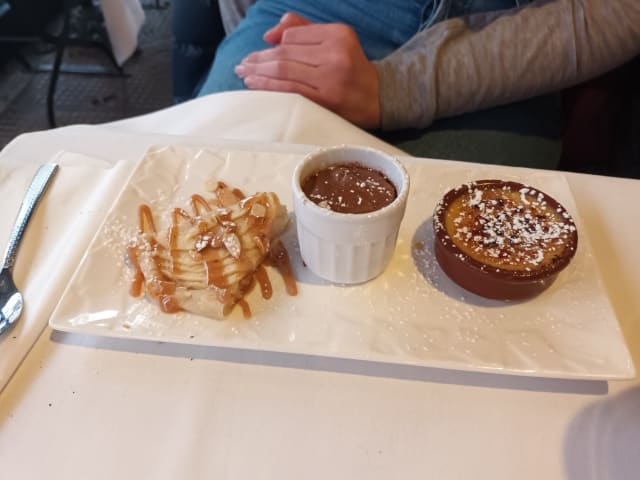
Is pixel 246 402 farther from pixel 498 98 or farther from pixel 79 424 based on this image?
pixel 498 98

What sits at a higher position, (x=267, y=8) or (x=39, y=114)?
(x=267, y=8)

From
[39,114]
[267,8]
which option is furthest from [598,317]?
[39,114]

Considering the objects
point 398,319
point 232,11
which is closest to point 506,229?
point 398,319

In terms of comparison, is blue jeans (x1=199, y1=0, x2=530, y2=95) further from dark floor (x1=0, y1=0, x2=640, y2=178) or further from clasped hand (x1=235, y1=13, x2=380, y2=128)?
dark floor (x1=0, y1=0, x2=640, y2=178)

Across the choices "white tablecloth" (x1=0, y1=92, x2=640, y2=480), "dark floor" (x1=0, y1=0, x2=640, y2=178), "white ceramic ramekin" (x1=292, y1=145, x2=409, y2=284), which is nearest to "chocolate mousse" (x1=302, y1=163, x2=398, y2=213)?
"white ceramic ramekin" (x1=292, y1=145, x2=409, y2=284)

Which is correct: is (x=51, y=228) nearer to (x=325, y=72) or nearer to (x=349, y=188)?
(x=349, y=188)

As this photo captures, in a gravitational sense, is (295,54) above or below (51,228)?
above
